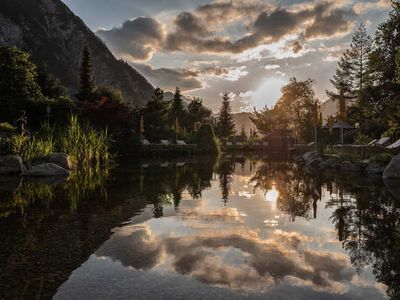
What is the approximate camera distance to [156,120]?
36656mm

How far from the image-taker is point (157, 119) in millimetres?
36750

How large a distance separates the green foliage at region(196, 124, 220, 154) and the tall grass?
21082mm

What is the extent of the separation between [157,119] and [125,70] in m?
106

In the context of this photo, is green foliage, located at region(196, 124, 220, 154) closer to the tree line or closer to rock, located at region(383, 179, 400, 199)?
the tree line

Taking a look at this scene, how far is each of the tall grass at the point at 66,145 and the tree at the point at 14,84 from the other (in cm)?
722

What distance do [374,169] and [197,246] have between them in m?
12.8

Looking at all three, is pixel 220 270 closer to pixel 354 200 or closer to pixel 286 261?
pixel 286 261

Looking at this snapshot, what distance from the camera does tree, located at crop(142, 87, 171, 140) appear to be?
116 feet

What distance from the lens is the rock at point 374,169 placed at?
14901mm

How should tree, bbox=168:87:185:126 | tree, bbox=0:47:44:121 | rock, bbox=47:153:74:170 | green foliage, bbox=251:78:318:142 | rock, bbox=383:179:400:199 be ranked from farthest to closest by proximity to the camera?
1. green foliage, bbox=251:78:318:142
2. tree, bbox=168:87:185:126
3. tree, bbox=0:47:44:121
4. rock, bbox=47:153:74:170
5. rock, bbox=383:179:400:199

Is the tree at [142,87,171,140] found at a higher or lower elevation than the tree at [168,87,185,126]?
lower

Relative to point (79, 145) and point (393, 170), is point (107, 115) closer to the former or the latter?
point (79, 145)

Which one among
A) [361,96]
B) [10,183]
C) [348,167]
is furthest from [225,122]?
[10,183]

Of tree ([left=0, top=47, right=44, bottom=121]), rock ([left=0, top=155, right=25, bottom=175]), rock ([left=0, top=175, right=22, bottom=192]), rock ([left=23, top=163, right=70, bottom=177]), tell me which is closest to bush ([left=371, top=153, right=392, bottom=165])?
rock ([left=23, top=163, right=70, bottom=177])
